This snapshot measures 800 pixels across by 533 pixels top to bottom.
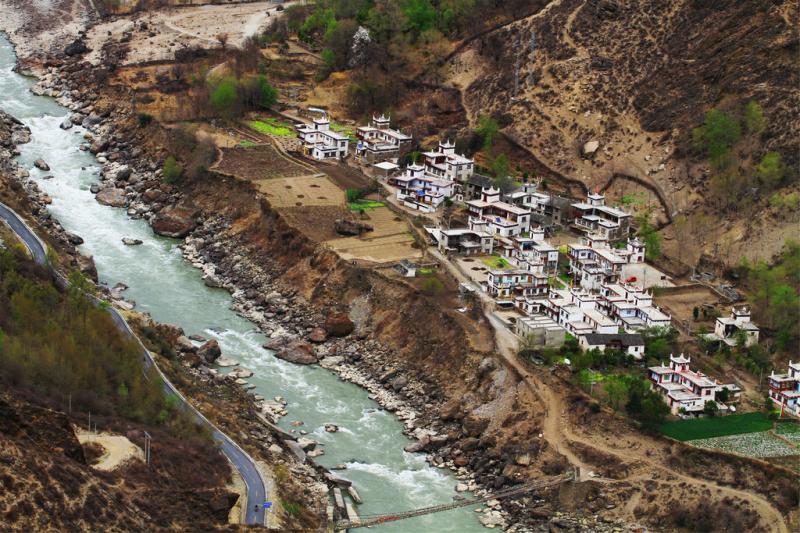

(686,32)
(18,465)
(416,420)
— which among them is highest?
(686,32)

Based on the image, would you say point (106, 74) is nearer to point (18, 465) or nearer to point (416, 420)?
point (416, 420)

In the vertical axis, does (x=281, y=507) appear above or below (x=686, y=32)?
below

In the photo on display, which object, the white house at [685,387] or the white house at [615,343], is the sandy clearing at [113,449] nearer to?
the white house at [615,343]

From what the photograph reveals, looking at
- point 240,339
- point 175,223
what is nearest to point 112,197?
point 175,223

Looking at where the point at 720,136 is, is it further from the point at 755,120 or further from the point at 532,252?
the point at 532,252

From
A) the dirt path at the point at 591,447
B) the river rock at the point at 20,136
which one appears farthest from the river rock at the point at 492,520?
the river rock at the point at 20,136

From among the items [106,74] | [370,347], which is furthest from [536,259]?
[106,74]
